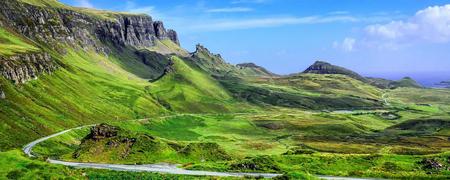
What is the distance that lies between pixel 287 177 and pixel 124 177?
4035 cm

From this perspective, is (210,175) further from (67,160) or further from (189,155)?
(67,160)

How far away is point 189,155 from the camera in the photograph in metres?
161

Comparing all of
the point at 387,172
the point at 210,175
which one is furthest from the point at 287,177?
the point at 387,172

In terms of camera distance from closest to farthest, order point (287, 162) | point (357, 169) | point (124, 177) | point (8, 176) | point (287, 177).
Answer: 1. point (287, 177)
2. point (8, 176)
3. point (124, 177)
4. point (357, 169)
5. point (287, 162)

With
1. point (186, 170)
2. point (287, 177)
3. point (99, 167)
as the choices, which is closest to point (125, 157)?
point (99, 167)

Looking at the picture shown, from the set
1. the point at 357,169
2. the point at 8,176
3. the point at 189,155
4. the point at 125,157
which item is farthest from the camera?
the point at 189,155

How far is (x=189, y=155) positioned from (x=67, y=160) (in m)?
35.7

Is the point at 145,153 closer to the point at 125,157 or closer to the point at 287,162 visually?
the point at 125,157

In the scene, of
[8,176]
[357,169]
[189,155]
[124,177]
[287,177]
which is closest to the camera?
[287,177]

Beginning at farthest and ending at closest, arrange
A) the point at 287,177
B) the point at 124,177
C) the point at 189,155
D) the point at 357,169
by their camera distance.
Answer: the point at 189,155
the point at 357,169
the point at 124,177
the point at 287,177

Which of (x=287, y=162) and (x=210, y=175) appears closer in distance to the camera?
(x=210, y=175)

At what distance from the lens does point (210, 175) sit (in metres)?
122

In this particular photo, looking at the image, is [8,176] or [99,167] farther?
[99,167]

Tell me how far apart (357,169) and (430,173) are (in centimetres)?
1703
